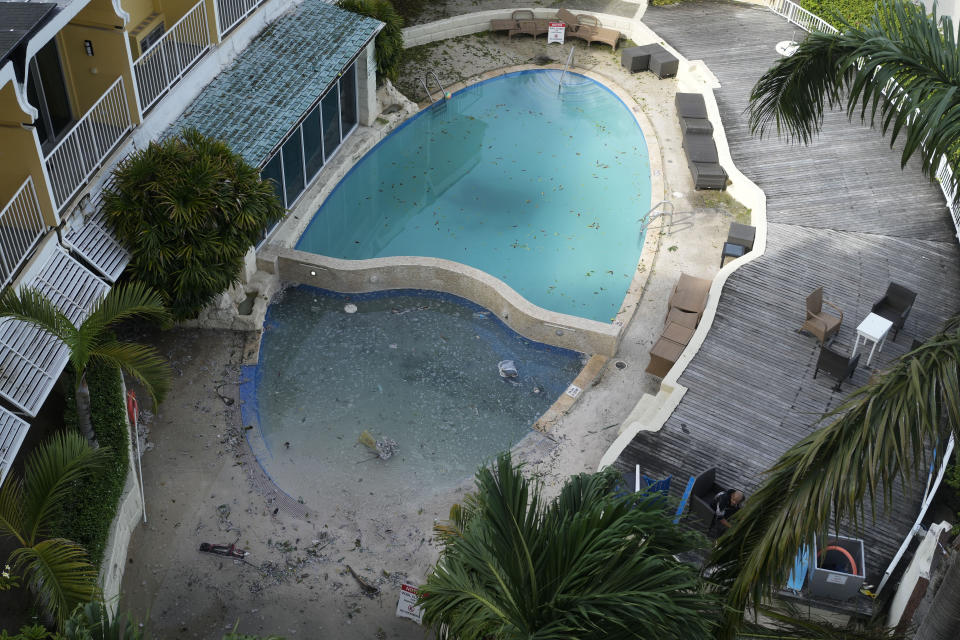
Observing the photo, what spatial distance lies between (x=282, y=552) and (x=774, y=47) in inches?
805

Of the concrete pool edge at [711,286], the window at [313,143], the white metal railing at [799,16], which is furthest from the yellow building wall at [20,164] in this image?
the white metal railing at [799,16]

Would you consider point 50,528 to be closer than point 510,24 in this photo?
Yes

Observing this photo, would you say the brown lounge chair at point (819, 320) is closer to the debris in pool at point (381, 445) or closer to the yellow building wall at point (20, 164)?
the debris in pool at point (381, 445)

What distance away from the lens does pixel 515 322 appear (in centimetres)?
1995

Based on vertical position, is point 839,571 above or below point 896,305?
below

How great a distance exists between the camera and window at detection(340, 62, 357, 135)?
935 inches

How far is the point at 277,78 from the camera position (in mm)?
20969

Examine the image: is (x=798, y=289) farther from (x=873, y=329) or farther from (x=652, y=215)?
(x=652, y=215)

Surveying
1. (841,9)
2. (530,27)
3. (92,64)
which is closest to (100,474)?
(92,64)

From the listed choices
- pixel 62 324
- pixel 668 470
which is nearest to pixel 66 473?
pixel 62 324

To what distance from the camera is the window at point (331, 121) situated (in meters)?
23.0

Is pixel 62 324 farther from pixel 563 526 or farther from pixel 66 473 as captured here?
pixel 563 526

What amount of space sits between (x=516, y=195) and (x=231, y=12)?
7.68 meters

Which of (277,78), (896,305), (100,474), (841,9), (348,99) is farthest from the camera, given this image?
(841,9)
